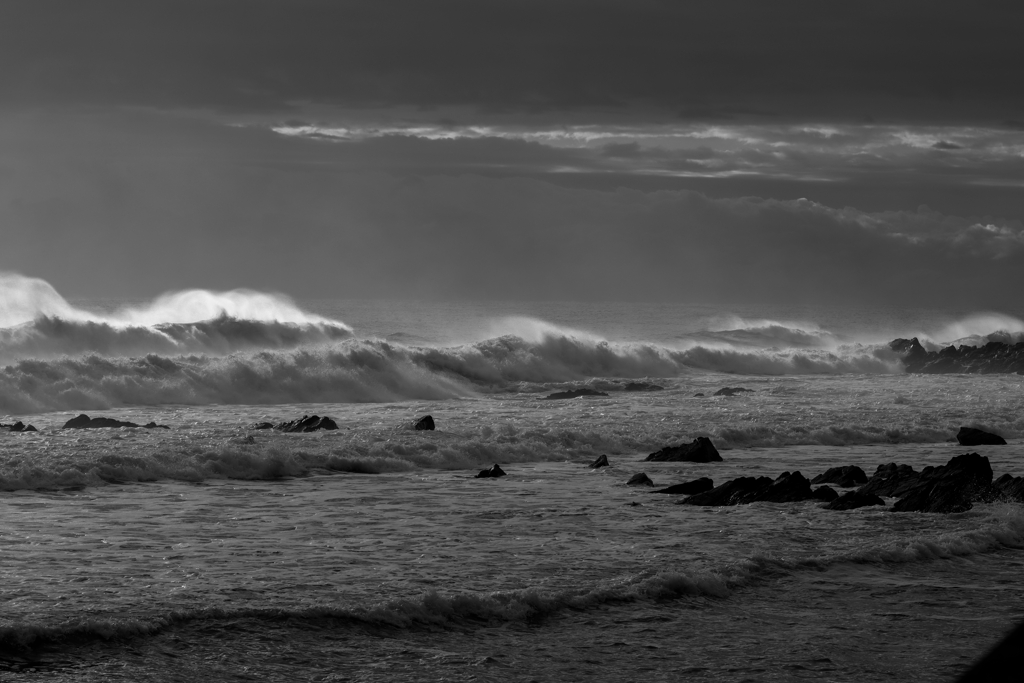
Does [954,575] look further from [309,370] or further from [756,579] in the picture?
[309,370]

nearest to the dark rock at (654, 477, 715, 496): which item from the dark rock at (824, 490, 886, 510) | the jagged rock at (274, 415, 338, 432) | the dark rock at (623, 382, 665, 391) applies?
the dark rock at (824, 490, 886, 510)

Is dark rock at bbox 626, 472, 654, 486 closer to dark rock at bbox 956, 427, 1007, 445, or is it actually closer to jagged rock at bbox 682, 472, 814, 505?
Answer: jagged rock at bbox 682, 472, 814, 505

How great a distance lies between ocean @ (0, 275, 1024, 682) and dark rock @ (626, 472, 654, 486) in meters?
0.43

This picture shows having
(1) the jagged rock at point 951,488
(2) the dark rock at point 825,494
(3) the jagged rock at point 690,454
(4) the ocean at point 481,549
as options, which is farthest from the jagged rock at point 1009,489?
(3) the jagged rock at point 690,454

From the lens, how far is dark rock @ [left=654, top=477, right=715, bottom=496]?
51.4 feet

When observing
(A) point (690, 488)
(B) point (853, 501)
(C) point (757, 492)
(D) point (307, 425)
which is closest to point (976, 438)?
(B) point (853, 501)

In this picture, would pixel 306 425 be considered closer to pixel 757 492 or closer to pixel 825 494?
pixel 757 492

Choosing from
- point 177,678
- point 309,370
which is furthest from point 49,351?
point 177,678

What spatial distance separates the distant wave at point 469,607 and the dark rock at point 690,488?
13.2 ft

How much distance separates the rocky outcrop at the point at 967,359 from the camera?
49.4 m

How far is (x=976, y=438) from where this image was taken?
75.5 feet

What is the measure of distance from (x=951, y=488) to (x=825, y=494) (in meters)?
1.69

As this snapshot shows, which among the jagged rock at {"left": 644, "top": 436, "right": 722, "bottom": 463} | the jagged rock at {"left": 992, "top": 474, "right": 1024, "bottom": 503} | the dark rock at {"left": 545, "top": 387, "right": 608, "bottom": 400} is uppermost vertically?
the jagged rock at {"left": 992, "top": 474, "right": 1024, "bottom": 503}

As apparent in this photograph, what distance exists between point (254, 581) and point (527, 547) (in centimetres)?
313
